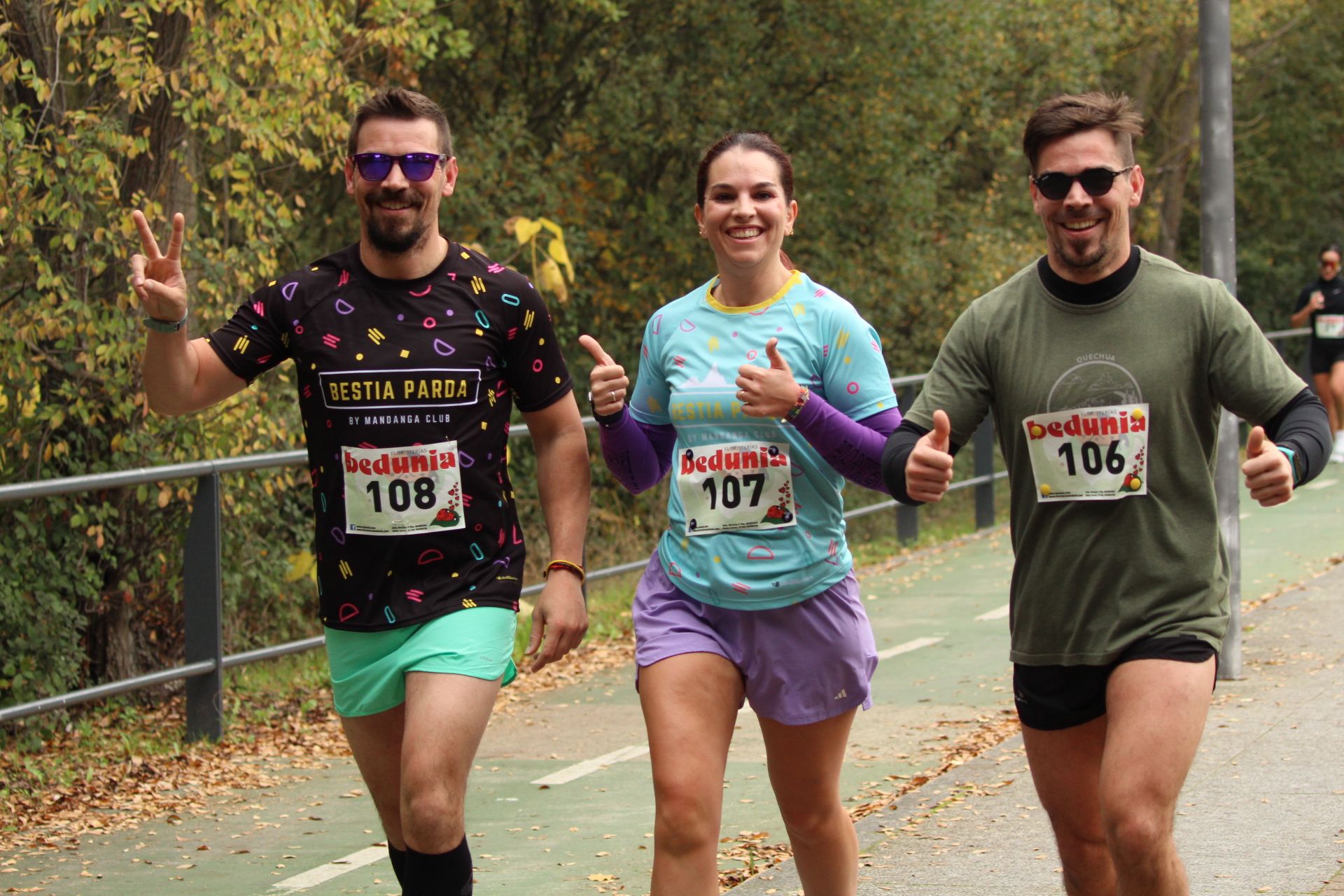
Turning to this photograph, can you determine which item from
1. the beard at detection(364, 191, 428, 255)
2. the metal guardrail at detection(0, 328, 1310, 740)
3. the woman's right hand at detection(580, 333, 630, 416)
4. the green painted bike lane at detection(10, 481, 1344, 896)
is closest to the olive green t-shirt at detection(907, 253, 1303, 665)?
the woman's right hand at detection(580, 333, 630, 416)

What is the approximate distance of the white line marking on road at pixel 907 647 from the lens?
10.0 m

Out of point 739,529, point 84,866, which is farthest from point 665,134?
point 739,529

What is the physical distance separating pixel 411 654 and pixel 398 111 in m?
1.31

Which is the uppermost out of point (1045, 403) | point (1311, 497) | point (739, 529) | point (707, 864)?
point (1045, 403)

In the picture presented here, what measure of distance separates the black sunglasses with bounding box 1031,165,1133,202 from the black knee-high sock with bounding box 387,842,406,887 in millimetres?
2094

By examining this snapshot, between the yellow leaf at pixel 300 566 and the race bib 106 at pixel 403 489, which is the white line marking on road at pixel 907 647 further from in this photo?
the race bib 106 at pixel 403 489

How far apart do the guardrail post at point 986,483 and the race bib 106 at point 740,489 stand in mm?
11484

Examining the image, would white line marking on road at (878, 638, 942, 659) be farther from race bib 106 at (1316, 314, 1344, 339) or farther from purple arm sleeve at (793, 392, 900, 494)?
race bib 106 at (1316, 314, 1344, 339)

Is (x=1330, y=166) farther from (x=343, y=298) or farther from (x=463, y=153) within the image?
(x=343, y=298)

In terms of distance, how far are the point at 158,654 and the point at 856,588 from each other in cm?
658

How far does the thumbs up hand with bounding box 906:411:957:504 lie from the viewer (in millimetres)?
3852

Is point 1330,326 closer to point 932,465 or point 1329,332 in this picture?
point 1329,332

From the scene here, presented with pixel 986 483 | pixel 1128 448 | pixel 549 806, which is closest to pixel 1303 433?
pixel 1128 448

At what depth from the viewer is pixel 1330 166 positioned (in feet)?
108
